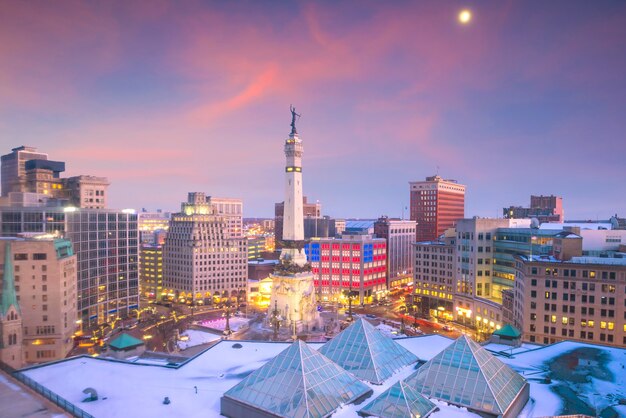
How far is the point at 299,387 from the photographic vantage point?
119 ft

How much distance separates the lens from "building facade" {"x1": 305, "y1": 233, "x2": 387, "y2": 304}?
146000 millimetres

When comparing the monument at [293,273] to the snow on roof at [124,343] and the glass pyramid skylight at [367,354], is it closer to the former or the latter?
the snow on roof at [124,343]

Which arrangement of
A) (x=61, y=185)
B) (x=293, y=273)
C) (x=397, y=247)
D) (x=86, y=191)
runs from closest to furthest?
(x=293, y=273) → (x=86, y=191) → (x=61, y=185) → (x=397, y=247)

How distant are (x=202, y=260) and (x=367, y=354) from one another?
108 meters

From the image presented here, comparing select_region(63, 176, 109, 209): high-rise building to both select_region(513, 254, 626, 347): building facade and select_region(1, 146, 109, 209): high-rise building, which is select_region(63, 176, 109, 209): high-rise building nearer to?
select_region(1, 146, 109, 209): high-rise building

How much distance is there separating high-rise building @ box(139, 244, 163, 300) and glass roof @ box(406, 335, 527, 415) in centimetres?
13477

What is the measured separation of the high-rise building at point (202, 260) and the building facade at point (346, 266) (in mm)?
27925

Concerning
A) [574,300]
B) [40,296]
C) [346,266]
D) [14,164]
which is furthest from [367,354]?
[14,164]

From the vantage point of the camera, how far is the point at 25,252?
85125 millimetres

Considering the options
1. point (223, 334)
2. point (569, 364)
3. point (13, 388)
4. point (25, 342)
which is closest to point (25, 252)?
point (25, 342)

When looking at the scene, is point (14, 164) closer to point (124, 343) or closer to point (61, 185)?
point (61, 185)

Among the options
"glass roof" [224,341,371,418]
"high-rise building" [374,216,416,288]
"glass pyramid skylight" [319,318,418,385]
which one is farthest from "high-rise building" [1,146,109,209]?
"glass roof" [224,341,371,418]

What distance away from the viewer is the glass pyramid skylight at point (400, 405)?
3488 cm

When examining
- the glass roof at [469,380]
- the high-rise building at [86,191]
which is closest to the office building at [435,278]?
the glass roof at [469,380]
